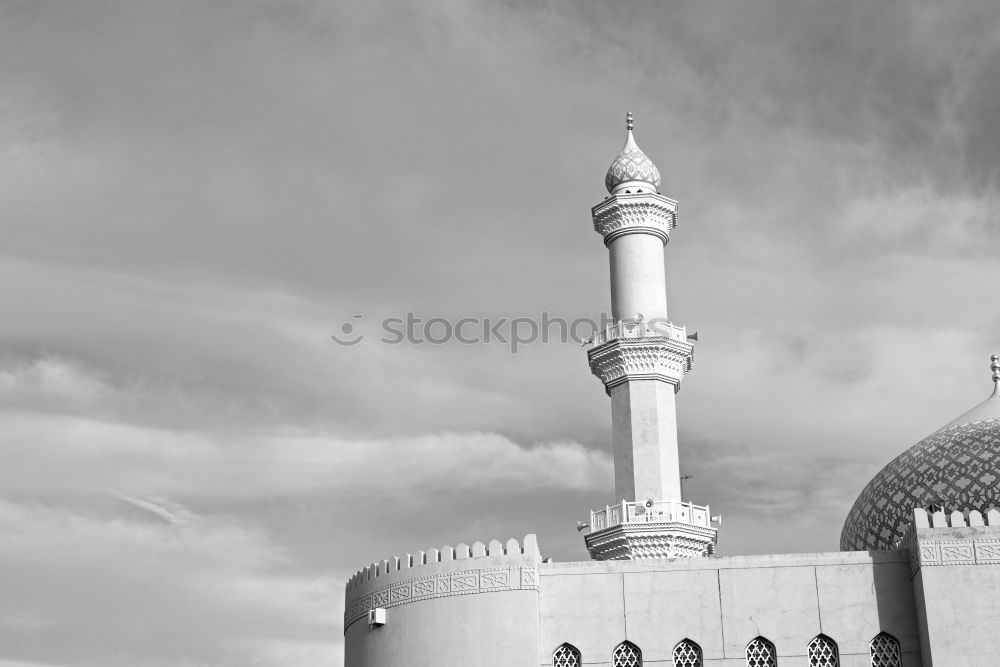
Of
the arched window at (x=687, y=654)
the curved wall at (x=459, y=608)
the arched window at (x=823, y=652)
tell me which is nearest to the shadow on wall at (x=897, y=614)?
the arched window at (x=823, y=652)

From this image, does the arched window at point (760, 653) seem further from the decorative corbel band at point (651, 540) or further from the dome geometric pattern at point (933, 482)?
the decorative corbel band at point (651, 540)

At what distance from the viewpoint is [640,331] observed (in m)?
26.9

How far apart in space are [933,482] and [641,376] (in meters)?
5.66

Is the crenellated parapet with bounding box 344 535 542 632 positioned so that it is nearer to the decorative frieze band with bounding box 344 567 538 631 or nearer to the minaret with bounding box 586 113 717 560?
the decorative frieze band with bounding box 344 567 538 631

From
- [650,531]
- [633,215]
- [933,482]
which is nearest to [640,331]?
[633,215]

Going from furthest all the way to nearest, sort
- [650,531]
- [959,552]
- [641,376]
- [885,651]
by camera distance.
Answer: [641,376], [650,531], [885,651], [959,552]

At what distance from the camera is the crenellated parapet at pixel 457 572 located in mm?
21328

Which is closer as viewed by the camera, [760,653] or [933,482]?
[760,653]

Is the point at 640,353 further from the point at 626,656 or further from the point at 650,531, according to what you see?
the point at 626,656

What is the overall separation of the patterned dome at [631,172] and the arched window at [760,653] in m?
10.8

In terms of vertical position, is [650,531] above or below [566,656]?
above

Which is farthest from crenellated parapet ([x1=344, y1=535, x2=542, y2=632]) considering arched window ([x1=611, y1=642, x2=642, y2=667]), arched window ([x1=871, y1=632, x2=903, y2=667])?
arched window ([x1=871, y1=632, x2=903, y2=667])

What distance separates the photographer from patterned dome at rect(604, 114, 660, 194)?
2867 centimetres

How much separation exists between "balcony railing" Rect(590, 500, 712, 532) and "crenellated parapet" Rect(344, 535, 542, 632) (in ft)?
13.2
